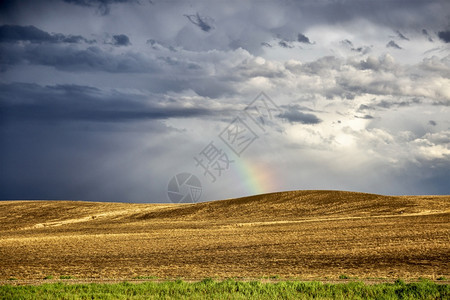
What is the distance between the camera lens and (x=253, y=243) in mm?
36750

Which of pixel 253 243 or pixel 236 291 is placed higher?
pixel 253 243

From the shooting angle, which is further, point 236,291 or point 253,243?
point 253,243

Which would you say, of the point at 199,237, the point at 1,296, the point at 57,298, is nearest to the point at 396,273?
the point at 57,298

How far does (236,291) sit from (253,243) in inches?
789

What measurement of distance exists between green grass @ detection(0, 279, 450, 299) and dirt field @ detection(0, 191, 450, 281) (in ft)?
14.0

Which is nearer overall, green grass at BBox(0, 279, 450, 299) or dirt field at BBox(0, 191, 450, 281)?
green grass at BBox(0, 279, 450, 299)

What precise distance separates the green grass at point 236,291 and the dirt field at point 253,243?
4.27 meters

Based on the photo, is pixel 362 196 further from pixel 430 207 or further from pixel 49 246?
pixel 49 246

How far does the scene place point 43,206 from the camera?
81562mm

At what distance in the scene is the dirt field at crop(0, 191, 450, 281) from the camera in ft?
80.0

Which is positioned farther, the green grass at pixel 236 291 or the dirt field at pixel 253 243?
the dirt field at pixel 253 243

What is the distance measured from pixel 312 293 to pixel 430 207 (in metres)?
50.2

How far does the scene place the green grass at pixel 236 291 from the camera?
1595cm

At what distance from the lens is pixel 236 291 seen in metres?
16.9
